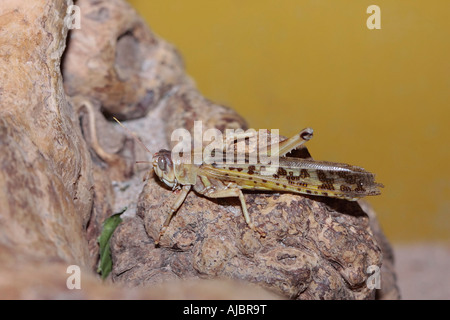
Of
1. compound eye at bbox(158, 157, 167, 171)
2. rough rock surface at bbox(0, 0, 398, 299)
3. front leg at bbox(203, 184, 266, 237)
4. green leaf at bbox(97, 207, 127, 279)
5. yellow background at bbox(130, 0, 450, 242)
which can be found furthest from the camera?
yellow background at bbox(130, 0, 450, 242)

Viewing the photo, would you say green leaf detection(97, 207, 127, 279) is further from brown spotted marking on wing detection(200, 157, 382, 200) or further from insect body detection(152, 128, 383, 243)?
brown spotted marking on wing detection(200, 157, 382, 200)

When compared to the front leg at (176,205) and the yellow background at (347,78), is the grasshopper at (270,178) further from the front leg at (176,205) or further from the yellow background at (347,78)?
the yellow background at (347,78)

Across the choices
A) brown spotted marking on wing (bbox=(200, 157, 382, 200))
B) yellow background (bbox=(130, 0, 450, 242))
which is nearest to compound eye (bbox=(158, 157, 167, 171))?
brown spotted marking on wing (bbox=(200, 157, 382, 200))

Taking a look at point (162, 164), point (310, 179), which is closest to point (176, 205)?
point (162, 164)
